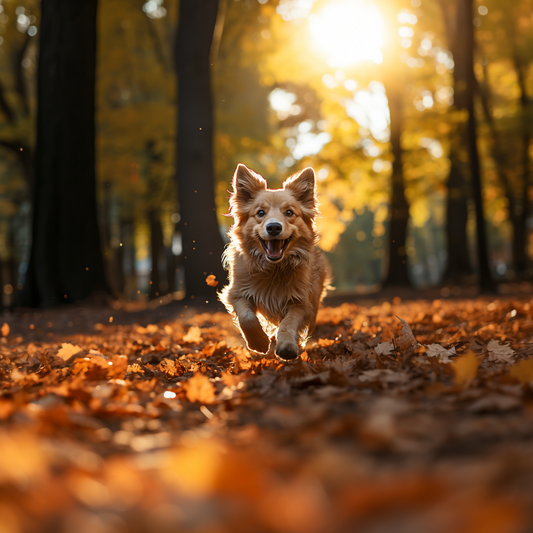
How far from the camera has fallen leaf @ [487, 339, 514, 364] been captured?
11.1 feet

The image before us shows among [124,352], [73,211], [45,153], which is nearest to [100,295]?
[73,211]

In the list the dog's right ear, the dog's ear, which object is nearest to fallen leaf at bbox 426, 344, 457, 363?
the dog's ear

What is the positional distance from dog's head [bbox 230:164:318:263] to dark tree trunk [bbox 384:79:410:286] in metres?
10.6

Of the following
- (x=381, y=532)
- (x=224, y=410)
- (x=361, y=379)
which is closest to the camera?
(x=381, y=532)

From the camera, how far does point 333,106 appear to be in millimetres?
17375

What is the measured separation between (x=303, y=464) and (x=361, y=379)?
1.36 metres

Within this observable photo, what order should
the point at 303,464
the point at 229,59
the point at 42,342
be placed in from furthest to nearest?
the point at 229,59 < the point at 42,342 < the point at 303,464

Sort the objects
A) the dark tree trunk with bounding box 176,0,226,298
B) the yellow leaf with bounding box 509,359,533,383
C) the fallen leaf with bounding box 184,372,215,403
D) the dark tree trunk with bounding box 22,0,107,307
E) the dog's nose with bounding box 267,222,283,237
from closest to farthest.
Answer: the yellow leaf with bounding box 509,359,533,383
the fallen leaf with bounding box 184,372,215,403
the dog's nose with bounding box 267,222,283,237
the dark tree trunk with bounding box 22,0,107,307
the dark tree trunk with bounding box 176,0,226,298

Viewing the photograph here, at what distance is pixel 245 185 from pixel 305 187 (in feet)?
2.17

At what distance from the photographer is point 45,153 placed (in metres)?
10.4

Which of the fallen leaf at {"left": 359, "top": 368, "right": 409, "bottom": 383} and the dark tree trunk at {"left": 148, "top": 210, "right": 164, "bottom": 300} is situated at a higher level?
the dark tree trunk at {"left": 148, "top": 210, "right": 164, "bottom": 300}

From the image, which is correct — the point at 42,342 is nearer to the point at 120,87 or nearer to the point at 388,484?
the point at 388,484

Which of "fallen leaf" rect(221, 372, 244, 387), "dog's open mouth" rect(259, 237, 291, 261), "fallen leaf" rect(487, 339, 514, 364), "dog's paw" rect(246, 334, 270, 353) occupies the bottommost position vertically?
"dog's paw" rect(246, 334, 270, 353)

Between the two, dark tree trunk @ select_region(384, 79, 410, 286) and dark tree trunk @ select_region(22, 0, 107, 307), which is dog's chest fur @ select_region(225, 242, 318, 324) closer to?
dark tree trunk @ select_region(22, 0, 107, 307)
